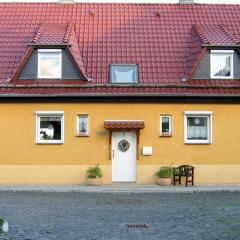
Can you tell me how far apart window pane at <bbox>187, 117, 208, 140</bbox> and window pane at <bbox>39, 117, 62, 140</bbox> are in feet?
18.1

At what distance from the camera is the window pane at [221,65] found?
23.8m

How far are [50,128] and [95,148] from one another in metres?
2.12

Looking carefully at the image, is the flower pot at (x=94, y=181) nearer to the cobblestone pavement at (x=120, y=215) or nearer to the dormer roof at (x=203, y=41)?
the cobblestone pavement at (x=120, y=215)

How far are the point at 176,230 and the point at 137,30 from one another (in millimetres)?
15464

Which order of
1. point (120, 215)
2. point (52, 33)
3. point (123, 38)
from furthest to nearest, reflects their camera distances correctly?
point (123, 38), point (52, 33), point (120, 215)

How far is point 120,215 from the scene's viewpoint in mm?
14586

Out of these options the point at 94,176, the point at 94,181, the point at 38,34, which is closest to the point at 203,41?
the point at 38,34

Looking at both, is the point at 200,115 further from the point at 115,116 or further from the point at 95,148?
the point at 95,148

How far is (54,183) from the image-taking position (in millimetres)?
22391

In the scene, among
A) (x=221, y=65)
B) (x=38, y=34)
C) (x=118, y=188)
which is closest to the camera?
(x=118, y=188)

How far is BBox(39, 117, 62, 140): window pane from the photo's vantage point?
22.8 m

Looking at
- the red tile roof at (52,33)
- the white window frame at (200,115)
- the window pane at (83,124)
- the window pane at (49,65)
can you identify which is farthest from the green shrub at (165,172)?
the red tile roof at (52,33)

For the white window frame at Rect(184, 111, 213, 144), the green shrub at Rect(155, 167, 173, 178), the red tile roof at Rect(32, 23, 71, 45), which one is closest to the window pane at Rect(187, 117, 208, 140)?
the white window frame at Rect(184, 111, 213, 144)

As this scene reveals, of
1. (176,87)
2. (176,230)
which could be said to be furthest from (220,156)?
(176,230)
